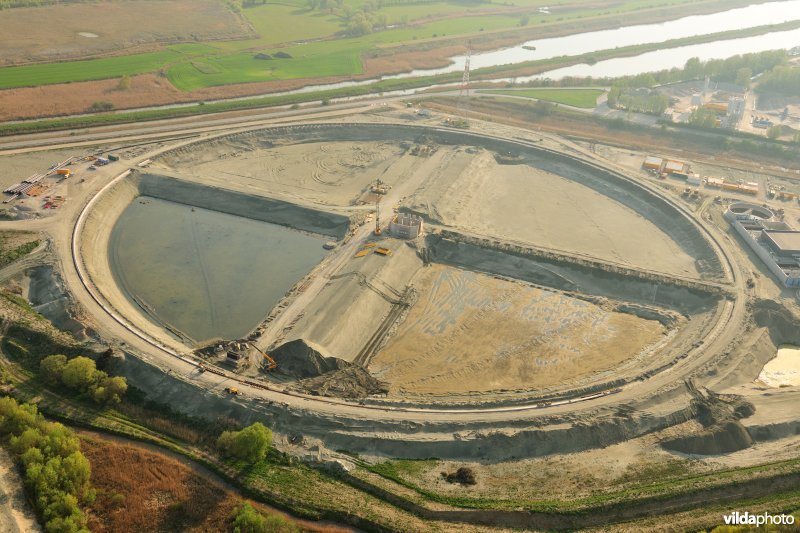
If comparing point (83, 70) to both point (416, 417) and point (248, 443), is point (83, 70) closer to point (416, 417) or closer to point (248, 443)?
point (248, 443)

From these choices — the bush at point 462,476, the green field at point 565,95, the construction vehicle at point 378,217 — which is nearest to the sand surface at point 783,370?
the bush at point 462,476

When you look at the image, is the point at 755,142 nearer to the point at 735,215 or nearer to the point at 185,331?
the point at 735,215

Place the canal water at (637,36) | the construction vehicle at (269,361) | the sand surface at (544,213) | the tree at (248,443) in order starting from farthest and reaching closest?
the canal water at (637,36), the sand surface at (544,213), the construction vehicle at (269,361), the tree at (248,443)

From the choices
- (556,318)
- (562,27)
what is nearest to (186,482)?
(556,318)

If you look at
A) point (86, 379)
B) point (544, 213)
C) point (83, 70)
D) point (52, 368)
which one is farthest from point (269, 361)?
point (83, 70)

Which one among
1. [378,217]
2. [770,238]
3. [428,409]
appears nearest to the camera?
[428,409]

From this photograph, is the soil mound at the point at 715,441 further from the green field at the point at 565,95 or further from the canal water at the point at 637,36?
the canal water at the point at 637,36

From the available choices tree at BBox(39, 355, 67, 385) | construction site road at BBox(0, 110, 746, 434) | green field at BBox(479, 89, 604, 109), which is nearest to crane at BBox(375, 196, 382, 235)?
construction site road at BBox(0, 110, 746, 434)
